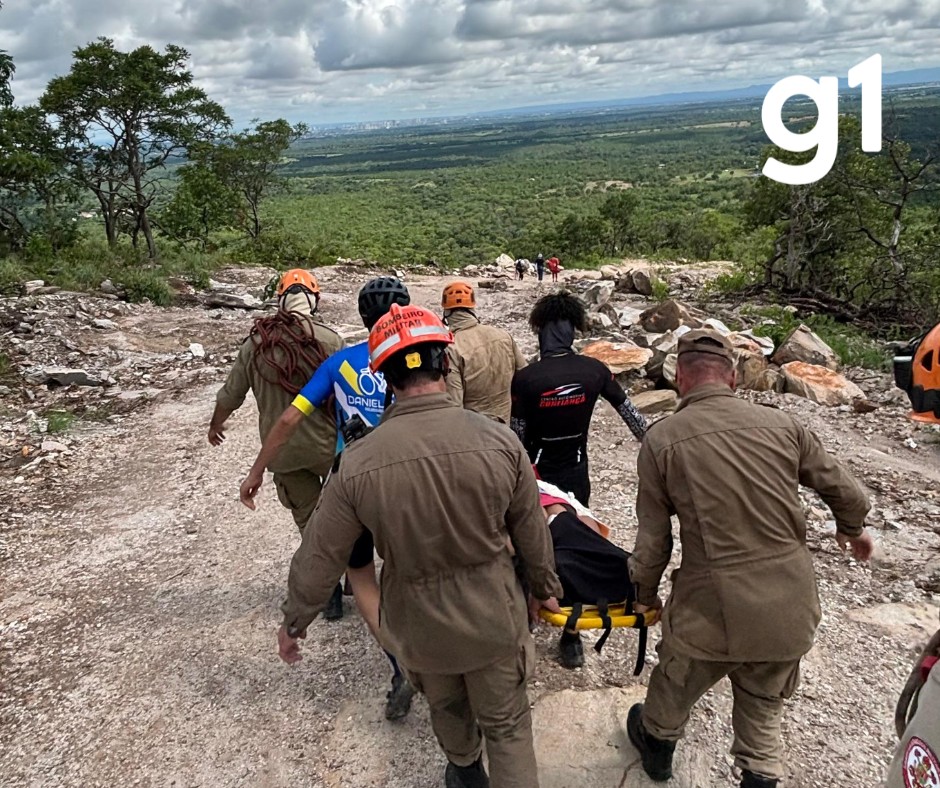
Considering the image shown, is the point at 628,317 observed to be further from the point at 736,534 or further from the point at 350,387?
the point at 736,534

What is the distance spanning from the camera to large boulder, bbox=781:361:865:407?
7137 millimetres

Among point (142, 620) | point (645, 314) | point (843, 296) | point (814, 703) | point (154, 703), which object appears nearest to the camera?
point (814, 703)

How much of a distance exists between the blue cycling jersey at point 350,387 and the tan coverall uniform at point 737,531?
1214mm

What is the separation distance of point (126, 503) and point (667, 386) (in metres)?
5.36

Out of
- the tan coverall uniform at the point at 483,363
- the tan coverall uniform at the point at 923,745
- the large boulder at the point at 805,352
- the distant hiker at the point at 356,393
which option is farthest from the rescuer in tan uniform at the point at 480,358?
the large boulder at the point at 805,352

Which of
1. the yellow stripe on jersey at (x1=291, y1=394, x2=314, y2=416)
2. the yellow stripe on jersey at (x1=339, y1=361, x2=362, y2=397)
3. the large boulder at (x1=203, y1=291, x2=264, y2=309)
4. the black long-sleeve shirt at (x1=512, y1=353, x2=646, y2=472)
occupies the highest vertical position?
the yellow stripe on jersey at (x1=339, y1=361, x2=362, y2=397)

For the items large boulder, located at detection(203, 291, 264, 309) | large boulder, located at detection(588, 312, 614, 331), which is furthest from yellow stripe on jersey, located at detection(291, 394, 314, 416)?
large boulder, located at detection(203, 291, 264, 309)

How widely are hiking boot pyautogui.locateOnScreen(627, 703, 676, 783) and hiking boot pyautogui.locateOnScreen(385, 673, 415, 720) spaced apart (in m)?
0.98

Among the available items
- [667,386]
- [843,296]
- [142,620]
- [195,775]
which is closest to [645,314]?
[667,386]

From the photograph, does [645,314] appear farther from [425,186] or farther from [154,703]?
[425,186]

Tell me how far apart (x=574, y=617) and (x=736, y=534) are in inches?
24.0

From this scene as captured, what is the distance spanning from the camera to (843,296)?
13.0 m

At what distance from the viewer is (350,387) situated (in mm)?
2932

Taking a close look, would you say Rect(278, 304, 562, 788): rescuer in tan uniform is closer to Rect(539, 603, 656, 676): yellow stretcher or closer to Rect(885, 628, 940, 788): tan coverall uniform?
Rect(539, 603, 656, 676): yellow stretcher
